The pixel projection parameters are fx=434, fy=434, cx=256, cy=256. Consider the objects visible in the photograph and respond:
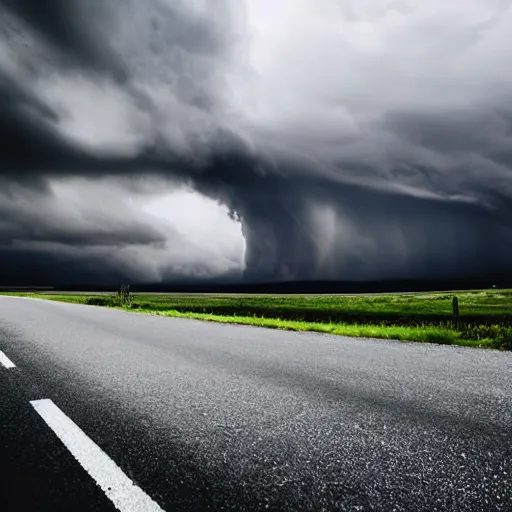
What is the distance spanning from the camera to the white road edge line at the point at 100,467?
240cm

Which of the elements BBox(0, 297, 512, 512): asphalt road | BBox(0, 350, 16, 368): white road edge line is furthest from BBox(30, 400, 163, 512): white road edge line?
BBox(0, 350, 16, 368): white road edge line

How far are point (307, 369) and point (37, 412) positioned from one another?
3.68 m

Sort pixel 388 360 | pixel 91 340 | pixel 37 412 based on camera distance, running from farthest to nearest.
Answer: pixel 91 340
pixel 388 360
pixel 37 412

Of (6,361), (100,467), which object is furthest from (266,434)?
(6,361)

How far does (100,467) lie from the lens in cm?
286

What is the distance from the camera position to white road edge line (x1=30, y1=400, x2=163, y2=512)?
7.89 feet

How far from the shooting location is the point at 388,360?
738cm

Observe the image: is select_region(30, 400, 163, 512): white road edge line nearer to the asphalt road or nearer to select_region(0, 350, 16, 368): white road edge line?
the asphalt road

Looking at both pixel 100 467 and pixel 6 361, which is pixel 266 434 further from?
pixel 6 361

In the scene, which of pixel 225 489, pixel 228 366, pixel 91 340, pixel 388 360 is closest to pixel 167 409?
pixel 225 489

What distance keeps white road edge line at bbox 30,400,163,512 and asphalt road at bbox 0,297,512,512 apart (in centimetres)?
3

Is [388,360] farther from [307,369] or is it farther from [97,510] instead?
[97,510]

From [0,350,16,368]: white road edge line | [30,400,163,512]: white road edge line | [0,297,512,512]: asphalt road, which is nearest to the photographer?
[30,400,163,512]: white road edge line

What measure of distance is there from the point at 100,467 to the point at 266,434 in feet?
4.23
